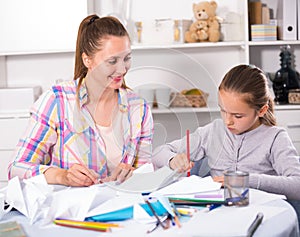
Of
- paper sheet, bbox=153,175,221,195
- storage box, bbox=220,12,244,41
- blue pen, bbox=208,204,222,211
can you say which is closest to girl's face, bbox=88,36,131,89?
paper sheet, bbox=153,175,221,195

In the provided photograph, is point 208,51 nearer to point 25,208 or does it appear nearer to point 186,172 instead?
point 186,172

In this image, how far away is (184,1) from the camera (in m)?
3.37

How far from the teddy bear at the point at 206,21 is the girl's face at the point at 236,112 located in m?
1.21

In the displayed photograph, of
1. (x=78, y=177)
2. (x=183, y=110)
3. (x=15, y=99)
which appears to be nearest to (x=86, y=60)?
(x=183, y=110)

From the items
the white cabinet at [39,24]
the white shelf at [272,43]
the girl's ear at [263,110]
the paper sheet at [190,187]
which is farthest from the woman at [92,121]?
the white shelf at [272,43]

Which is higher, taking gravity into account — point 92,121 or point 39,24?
point 39,24

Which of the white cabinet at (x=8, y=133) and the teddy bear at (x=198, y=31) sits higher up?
the teddy bear at (x=198, y=31)

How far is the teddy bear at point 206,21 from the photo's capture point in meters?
3.18

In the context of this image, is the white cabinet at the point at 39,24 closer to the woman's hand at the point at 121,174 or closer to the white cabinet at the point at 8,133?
the white cabinet at the point at 8,133

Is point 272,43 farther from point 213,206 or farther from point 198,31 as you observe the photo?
point 213,206

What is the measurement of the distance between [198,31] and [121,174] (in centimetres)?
166

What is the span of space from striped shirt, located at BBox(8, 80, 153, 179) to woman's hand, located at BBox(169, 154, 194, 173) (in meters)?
0.12

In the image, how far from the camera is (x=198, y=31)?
3.19m

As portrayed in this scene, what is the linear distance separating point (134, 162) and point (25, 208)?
515 mm
